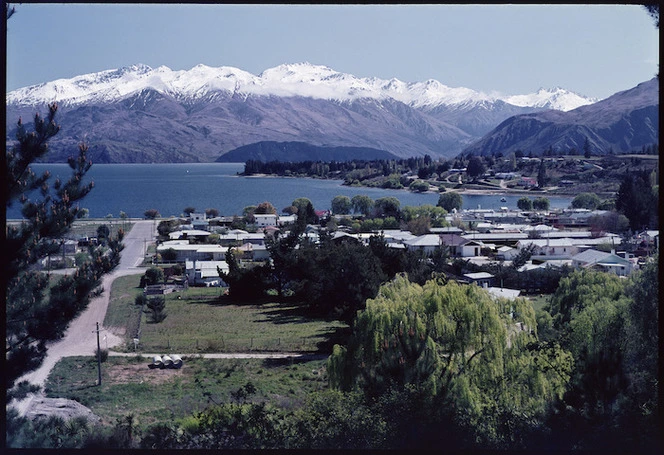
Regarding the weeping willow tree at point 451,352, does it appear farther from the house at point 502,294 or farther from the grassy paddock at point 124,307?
the grassy paddock at point 124,307

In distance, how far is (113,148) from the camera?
25.9 meters

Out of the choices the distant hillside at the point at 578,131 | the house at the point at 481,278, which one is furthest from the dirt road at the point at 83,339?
the distant hillside at the point at 578,131

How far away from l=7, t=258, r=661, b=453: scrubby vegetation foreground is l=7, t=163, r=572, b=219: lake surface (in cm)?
1083

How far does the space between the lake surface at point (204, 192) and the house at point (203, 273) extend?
2.35m

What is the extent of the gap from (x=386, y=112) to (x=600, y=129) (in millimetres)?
42112

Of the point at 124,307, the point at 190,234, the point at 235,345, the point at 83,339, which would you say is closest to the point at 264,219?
the point at 190,234

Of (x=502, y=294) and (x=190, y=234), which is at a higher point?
(x=502, y=294)

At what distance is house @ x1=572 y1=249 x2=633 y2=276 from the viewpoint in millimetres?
9547

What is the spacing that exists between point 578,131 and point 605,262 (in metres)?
29.2

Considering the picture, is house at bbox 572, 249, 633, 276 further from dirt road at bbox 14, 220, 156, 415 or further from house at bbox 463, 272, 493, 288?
dirt road at bbox 14, 220, 156, 415

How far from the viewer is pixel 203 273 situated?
1471cm

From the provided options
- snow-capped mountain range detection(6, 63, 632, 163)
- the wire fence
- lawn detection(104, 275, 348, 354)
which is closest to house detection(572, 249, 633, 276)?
lawn detection(104, 275, 348, 354)

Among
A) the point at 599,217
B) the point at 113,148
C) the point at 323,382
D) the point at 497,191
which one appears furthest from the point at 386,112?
the point at 323,382

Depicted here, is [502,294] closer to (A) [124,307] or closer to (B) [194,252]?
(A) [124,307]
